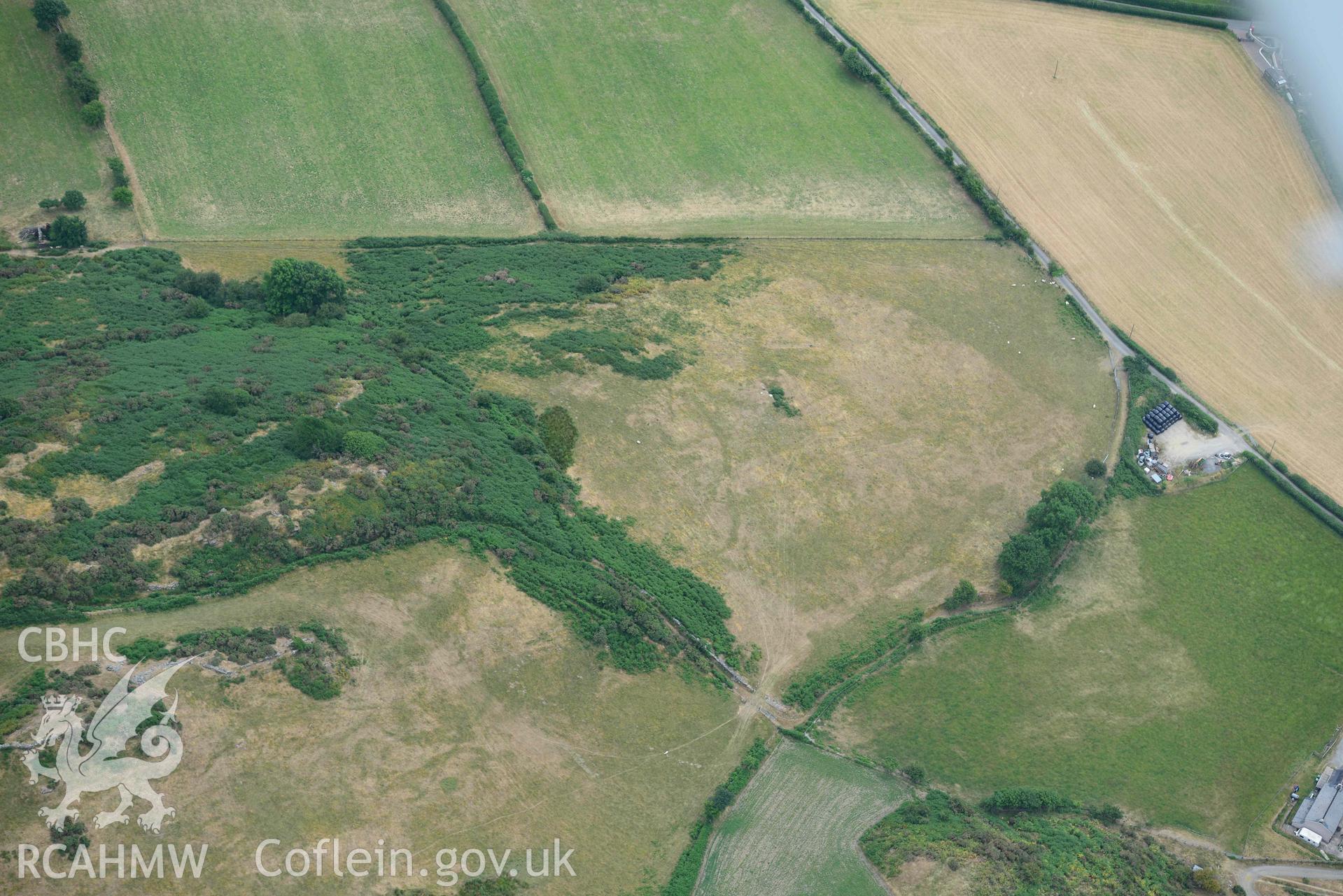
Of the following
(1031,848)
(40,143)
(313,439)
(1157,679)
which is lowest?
(40,143)

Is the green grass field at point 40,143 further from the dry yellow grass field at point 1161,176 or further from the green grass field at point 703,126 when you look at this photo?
the dry yellow grass field at point 1161,176

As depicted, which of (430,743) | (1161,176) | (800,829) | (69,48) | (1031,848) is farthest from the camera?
(1161,176)

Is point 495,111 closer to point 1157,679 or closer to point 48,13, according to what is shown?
point 48,13

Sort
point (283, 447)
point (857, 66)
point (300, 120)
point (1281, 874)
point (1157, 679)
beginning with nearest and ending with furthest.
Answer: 1. point (1281, 874)
2. point (283, 447)
3. point (1157, 679)
4. point (300, 120)
5. point (857, 66)

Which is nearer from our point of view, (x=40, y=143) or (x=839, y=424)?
(x=839, y=424)

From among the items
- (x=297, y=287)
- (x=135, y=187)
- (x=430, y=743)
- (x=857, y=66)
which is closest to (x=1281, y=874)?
(x=430, y=743)
